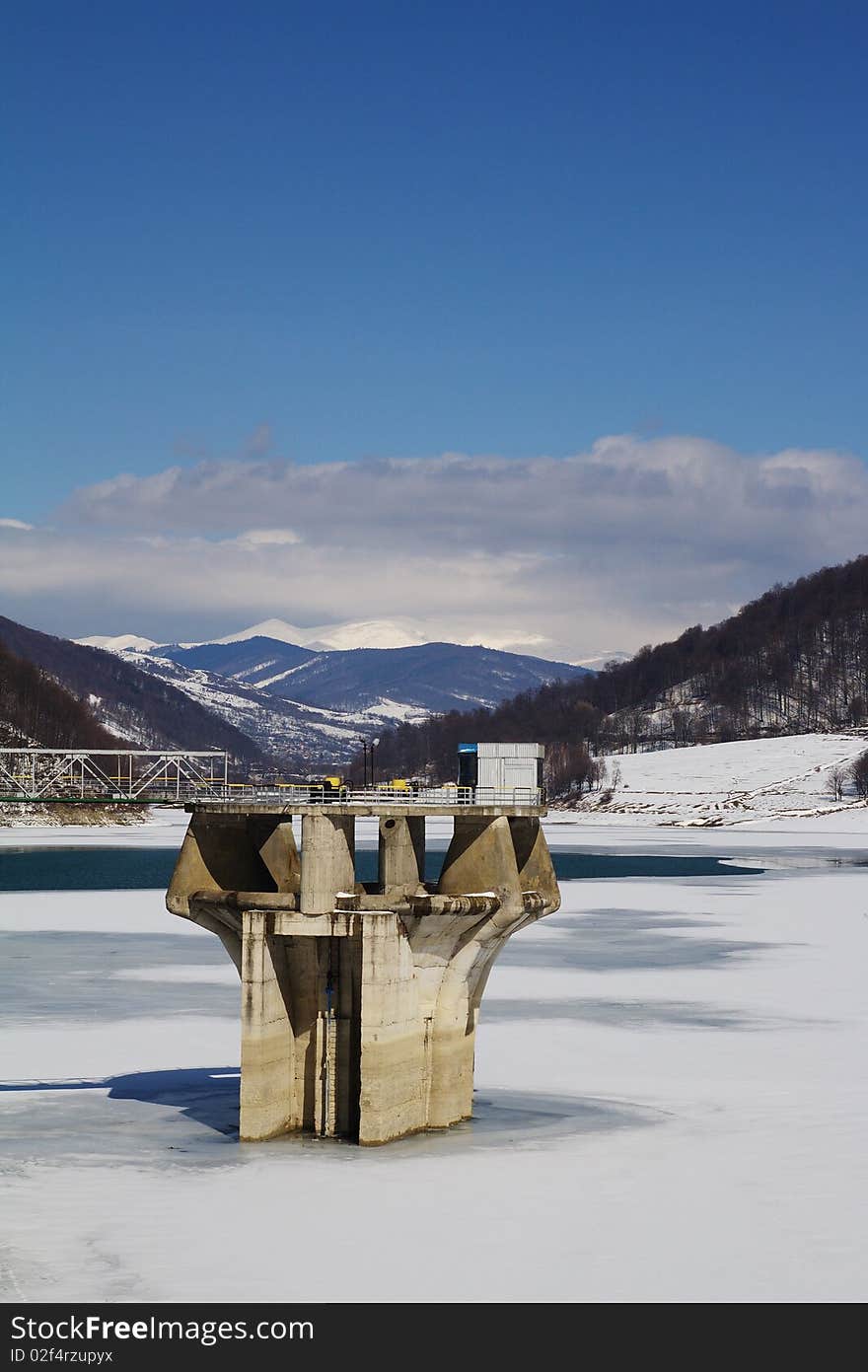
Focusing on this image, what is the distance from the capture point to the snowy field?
26422 mm

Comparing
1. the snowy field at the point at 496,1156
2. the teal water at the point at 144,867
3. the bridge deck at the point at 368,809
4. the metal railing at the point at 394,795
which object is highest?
the metal railing at the point at 394,795

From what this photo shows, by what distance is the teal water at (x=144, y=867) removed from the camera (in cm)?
11100

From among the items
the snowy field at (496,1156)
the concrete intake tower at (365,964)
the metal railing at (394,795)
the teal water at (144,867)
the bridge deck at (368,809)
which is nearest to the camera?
the snowy field at (496,1156)

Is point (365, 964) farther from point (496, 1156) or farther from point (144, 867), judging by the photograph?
point (144, 867)

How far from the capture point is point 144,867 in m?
131

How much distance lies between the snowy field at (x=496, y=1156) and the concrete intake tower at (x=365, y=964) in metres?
1.22

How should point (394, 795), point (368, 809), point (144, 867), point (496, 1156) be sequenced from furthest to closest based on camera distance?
point (144, 867)
point (394, 795)
point (368, 809)
point (496, 1156)

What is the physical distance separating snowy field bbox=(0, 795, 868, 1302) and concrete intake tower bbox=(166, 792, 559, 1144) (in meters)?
1.22

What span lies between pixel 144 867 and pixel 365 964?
99.1 metres

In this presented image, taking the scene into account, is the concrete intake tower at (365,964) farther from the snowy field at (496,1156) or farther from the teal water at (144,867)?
the teal water at (144,867)

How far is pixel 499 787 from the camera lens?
41.1 m

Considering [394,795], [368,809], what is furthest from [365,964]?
[394,795]

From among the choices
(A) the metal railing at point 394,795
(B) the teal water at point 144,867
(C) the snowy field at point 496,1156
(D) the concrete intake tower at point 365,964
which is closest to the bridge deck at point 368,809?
(D) the concrete intake tower at point 365,964

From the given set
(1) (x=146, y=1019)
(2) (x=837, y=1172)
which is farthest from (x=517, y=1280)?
(1) (x=146, y=1019)
